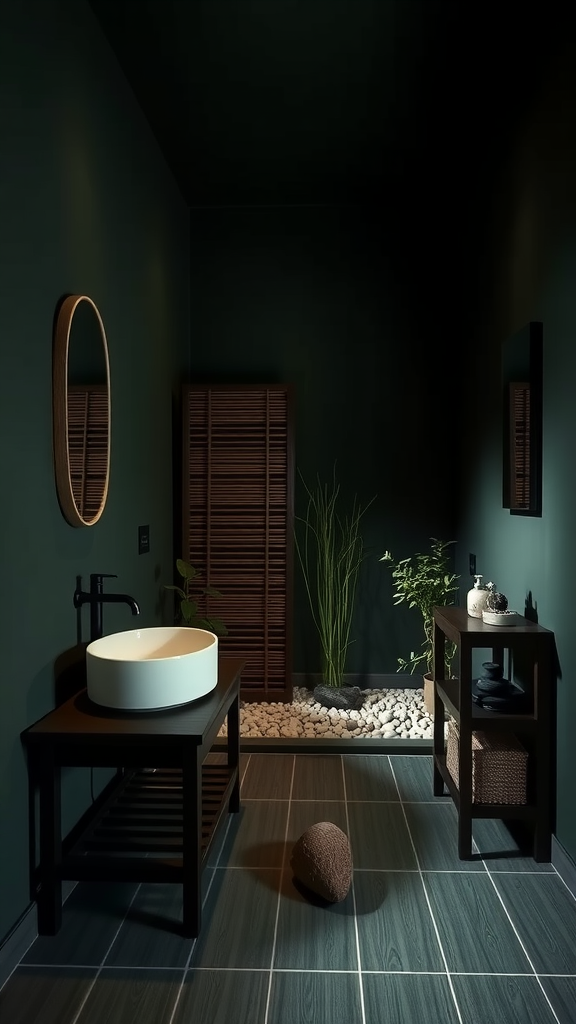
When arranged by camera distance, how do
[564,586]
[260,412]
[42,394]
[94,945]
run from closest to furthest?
1. [94,945]
2. [42,394]
3. [564,586]
4. [260,412]

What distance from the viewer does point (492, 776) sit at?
7.48 ft

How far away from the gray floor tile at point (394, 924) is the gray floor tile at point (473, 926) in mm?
35

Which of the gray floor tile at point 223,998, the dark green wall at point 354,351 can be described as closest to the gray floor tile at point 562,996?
the gray floor tile at point 223,998

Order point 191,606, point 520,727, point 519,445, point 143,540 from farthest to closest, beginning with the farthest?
point 191,606
point 143,540
point 519,445
point 520,727

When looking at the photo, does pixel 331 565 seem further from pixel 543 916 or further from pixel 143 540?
pixel 543 916

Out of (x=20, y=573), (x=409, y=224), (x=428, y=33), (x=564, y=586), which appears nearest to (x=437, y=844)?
(x=564, y=586)

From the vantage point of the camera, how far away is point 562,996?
1.65 meters

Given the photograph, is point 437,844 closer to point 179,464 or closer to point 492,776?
point 492,776

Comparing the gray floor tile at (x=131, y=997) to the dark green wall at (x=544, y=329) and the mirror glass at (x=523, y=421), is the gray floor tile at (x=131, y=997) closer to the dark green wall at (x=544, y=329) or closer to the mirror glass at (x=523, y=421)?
the dark green wall at (x=544, y=329)

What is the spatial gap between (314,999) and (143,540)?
6.49 feet

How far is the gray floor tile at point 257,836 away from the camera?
227cm

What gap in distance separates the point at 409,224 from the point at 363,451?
137cm

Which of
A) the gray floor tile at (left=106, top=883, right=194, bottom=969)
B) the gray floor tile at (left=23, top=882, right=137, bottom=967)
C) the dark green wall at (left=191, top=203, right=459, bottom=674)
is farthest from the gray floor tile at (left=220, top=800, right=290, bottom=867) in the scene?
the dark green wall at (left=191, top=203, right=459, bottom=674)

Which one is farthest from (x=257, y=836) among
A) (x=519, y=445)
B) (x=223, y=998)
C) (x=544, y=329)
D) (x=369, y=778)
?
(x=544, y=329)
